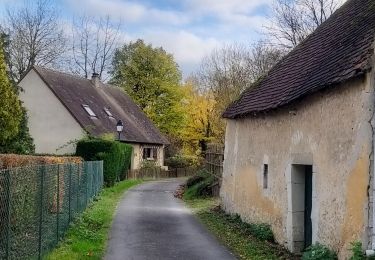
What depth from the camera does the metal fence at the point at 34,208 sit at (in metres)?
7.06

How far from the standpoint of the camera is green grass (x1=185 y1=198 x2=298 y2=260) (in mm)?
11430

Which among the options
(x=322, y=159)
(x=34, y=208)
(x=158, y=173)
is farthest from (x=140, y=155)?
(x=34, y=208)

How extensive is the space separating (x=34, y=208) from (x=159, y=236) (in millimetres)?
5438

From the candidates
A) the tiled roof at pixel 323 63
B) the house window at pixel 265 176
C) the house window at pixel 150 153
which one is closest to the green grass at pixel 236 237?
the house window at pixel 265 176

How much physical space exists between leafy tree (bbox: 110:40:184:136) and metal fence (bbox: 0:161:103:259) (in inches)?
1514

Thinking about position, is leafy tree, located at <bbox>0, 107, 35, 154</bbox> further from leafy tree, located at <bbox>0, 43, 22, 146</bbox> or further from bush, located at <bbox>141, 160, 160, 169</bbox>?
bush, located at <bbox>141, 160, 160, 169</bbox>

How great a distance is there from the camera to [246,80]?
4153 cm

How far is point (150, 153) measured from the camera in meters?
45.0

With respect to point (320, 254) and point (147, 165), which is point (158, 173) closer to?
point (147, 165)

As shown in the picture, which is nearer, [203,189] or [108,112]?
[203,189]

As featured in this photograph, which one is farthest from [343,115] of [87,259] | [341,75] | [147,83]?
[147,83]

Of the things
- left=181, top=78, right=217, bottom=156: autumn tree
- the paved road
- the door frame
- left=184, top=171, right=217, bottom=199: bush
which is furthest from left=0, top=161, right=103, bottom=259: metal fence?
left=181, top=78, right=217, bottom=156: autumn tree

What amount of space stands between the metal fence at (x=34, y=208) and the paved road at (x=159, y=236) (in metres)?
1.34

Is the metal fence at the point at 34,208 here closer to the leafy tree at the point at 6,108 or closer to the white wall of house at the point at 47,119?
the leafy tree at the point at 6,108
